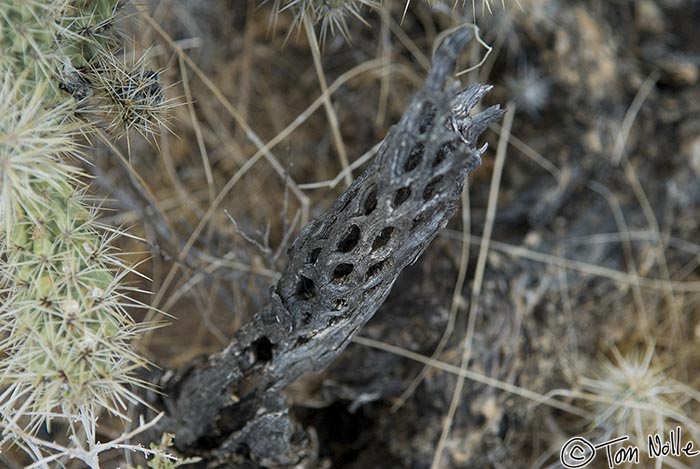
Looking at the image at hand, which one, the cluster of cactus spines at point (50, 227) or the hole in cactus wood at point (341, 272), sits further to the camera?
the hole in cactus wood at point (341, 272)

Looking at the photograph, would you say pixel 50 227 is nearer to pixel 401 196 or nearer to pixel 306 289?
pixel 306 289

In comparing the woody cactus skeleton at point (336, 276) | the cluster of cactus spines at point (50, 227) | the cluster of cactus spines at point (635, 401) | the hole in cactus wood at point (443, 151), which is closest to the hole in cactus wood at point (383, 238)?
the woody cactus skeleton at point (336, 276)

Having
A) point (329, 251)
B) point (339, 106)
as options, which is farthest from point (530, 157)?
point (329, 251)

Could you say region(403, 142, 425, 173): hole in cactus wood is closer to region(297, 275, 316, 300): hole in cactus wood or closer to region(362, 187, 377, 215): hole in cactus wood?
region(362, 187, 377, 215): hole in cactus wood

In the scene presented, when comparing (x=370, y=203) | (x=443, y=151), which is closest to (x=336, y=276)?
(x=370, y=203)

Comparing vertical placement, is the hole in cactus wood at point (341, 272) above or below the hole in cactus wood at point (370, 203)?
below

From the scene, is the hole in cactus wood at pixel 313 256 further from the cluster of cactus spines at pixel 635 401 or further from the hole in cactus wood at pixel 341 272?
the cluster of cactus spines at pixel 635 401

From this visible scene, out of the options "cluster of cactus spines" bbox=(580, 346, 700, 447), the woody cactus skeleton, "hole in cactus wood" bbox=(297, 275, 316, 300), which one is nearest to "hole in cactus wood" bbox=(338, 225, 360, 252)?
the woody cactus skeleton
